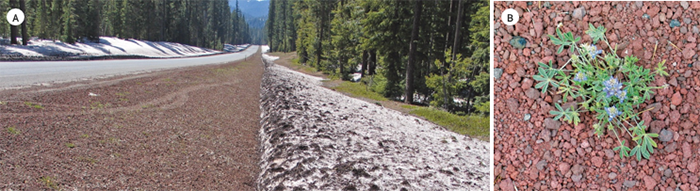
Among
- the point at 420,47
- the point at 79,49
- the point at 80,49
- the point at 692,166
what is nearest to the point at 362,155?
the point at 692,166

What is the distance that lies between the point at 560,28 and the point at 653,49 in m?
0.57

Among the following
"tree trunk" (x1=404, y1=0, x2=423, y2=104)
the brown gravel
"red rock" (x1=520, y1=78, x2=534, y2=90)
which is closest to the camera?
"red rock" (x1=520, y1=78, x2=534, y2=90)

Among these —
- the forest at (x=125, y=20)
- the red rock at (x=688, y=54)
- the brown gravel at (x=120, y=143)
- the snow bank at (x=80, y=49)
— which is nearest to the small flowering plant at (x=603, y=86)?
the red rock at (x=688, y=54)

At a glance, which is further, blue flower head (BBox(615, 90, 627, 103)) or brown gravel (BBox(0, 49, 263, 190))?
brown gravel (BBox(0, 49, 263, 190))

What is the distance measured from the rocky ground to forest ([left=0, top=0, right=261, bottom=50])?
132 ft

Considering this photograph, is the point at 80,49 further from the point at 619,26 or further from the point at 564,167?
the point at 619,26

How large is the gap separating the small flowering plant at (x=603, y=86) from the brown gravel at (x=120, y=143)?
421 centimetres

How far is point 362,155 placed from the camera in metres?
5.94

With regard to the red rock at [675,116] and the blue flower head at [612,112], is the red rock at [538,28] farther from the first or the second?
the red rock at [675,116]

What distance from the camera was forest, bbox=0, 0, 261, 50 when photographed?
43719mm

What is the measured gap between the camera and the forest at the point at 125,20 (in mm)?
43719

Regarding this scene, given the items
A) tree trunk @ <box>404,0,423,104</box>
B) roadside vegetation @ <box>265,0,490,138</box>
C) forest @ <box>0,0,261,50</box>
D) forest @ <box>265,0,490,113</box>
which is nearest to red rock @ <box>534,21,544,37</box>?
roadside vegetation @ <box>265,0,490,138</box>

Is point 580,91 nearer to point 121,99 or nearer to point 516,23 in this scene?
point 516,23

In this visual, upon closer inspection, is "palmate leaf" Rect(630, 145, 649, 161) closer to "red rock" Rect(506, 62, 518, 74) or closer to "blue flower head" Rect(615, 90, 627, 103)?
"blue flower head" Rect(615, 90, 627, 103)
